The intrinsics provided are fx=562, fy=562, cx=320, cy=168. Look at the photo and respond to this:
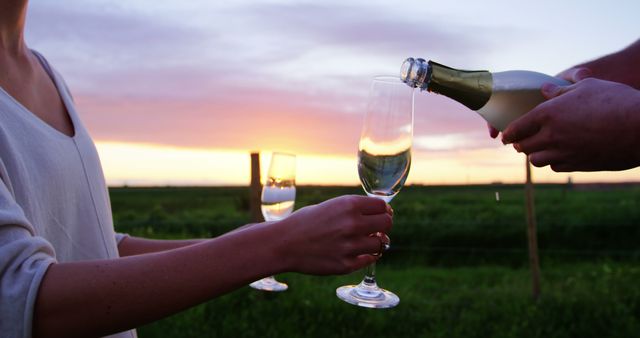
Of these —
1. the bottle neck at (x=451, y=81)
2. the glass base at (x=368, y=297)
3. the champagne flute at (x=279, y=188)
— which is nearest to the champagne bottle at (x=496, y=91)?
the bottle neck at (x=451, y=81)

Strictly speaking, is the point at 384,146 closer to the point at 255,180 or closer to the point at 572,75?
the point at 572,75

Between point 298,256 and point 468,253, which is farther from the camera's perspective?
point 468,253

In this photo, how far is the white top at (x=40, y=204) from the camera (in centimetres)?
96

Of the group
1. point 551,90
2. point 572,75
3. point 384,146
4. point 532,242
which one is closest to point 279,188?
point 384,146

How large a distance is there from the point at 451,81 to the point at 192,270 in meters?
1.14

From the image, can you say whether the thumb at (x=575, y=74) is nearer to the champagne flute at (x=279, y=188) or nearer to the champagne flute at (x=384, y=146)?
the champagne flute at (x=384, y=146)

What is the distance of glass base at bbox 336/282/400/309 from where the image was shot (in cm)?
134

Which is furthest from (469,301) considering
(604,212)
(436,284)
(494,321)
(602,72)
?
(604,212)

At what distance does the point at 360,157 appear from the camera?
4.63 feet

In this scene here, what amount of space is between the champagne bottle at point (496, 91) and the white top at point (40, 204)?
107cm

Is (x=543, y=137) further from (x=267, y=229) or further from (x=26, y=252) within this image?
(x=26, y=252)

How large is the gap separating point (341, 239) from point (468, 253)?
12074mm

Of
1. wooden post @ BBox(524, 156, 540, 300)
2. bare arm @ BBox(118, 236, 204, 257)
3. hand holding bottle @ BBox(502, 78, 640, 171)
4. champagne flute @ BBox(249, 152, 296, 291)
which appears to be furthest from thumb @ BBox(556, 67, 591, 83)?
wooden post @ BBox(524, 156, 540, 300)

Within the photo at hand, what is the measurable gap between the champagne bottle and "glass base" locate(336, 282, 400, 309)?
70 centimetres
